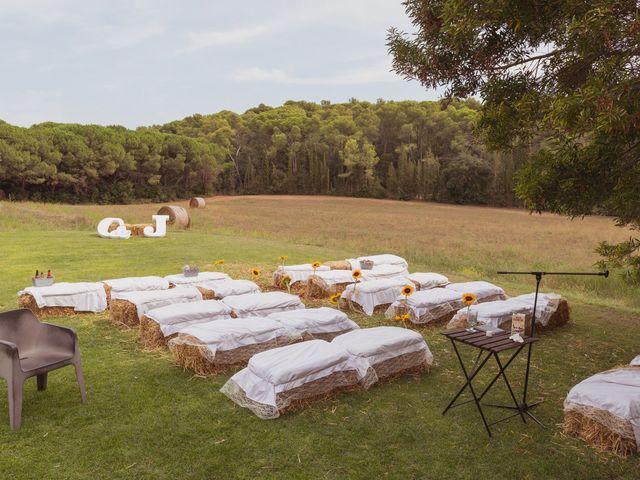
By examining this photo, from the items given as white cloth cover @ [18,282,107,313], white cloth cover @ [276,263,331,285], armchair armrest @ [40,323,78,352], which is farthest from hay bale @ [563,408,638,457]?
white cloth cover @ [18,282,107,313]

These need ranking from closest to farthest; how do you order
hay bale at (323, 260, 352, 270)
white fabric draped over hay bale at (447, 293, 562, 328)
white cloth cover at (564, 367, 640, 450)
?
white cloth cover at (564, 367, 640, 450), white fabric draped over hay bale at (447, 293, 562, 328), hay bale at (323, 260, 352, 270)

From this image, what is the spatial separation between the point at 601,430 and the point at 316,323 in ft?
13.3

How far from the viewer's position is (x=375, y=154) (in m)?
68.6

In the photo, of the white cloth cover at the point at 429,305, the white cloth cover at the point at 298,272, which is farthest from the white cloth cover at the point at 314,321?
the white cloth cover at the point at 298,272

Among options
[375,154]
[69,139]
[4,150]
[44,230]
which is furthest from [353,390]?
[375,154]

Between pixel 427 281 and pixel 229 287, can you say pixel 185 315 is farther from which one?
pixel 427 281

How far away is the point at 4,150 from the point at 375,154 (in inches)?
1712

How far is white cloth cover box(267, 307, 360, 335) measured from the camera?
7.57 metres

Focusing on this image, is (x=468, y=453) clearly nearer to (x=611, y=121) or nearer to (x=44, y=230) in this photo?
(x=611, y=121)

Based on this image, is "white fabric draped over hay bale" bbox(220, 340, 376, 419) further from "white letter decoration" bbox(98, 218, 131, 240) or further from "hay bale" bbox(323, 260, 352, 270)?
"white letter decoration" bbox(98, 218, 131, 240)

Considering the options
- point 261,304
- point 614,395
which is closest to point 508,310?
point 614,395

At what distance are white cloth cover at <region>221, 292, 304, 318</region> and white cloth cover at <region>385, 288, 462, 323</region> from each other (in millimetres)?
2093

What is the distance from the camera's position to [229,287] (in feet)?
33.7

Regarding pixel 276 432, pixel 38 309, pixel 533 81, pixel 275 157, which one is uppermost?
pixel 275 157
